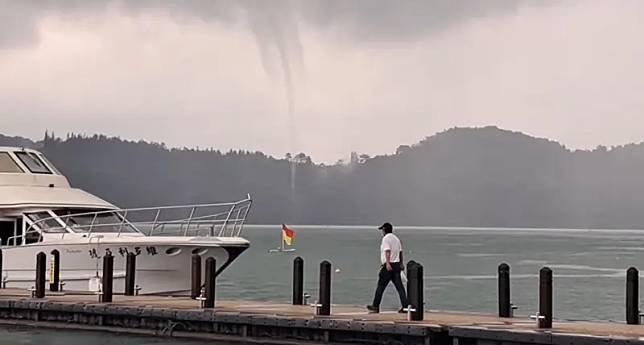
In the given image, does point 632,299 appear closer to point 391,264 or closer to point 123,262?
point 391,264

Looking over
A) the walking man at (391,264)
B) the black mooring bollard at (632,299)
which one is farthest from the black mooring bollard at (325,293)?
the black mooring bollard at (632,299)

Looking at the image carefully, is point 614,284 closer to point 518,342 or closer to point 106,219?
point 106,219

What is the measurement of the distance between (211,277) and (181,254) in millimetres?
6244

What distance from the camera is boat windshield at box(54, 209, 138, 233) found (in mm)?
30100

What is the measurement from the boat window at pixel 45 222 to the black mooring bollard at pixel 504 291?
14.5 meters

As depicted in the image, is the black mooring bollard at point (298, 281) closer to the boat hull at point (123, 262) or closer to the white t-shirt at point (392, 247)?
the white t-shirt at point (392, 247)

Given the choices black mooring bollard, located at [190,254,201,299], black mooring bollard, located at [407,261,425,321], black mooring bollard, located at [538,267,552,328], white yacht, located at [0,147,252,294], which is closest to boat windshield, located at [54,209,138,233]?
white yacht, located at [0,147,252,294]

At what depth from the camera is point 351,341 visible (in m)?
19.8

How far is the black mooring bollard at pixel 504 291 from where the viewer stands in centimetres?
2073

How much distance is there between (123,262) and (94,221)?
2078 millimetres

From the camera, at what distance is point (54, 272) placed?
88.7ft

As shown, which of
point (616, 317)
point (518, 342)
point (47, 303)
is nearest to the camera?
point (518, 342)

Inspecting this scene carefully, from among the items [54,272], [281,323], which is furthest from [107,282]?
[281,323]

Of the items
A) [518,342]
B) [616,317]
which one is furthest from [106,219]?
[616,317]
